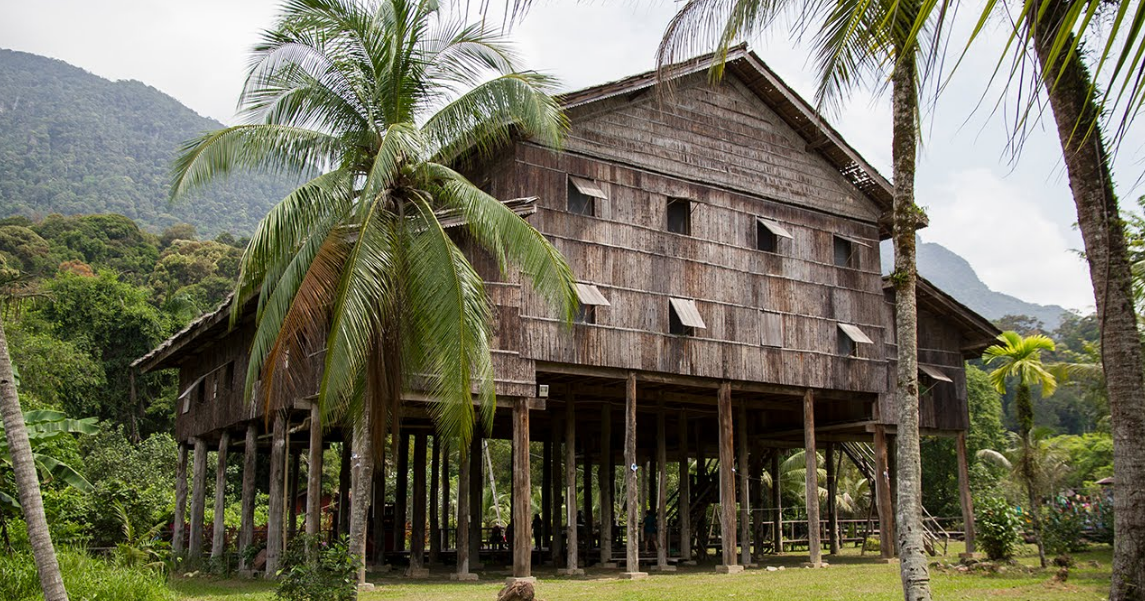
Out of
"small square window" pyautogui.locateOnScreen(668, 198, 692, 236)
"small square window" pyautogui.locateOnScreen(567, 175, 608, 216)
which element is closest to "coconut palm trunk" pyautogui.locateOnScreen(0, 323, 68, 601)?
"small square window" pyautogui.locateOnScreen(567, 175, 608, 216)

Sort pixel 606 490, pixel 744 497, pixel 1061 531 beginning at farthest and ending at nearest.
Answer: pixel 606 490 → pixel 744 497 → pixel 1061 531

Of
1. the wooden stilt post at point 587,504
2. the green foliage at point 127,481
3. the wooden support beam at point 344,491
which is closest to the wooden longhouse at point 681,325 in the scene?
the wooden support beam at point 344,491

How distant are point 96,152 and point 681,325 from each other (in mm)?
137760

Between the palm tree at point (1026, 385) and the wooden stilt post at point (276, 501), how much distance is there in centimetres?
1488

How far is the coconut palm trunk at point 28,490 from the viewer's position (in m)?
9.99

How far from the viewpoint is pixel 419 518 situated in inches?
912

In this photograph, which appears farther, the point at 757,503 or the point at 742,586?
the point at 757,503

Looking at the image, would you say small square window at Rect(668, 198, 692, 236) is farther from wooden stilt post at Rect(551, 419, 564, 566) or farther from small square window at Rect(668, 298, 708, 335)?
wooden stilt post at Rect(551, 419, 564, 566)

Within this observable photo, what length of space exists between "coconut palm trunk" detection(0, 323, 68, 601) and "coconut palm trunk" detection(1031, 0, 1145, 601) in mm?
10557

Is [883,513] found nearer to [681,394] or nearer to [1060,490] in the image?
[681,394]

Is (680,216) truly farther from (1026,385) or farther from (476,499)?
(476,499)

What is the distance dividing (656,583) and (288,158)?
10209mm

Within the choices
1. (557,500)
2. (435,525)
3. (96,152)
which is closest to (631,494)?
A: (557,500)

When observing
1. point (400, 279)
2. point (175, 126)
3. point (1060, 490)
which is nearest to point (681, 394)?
point (400, 279)
